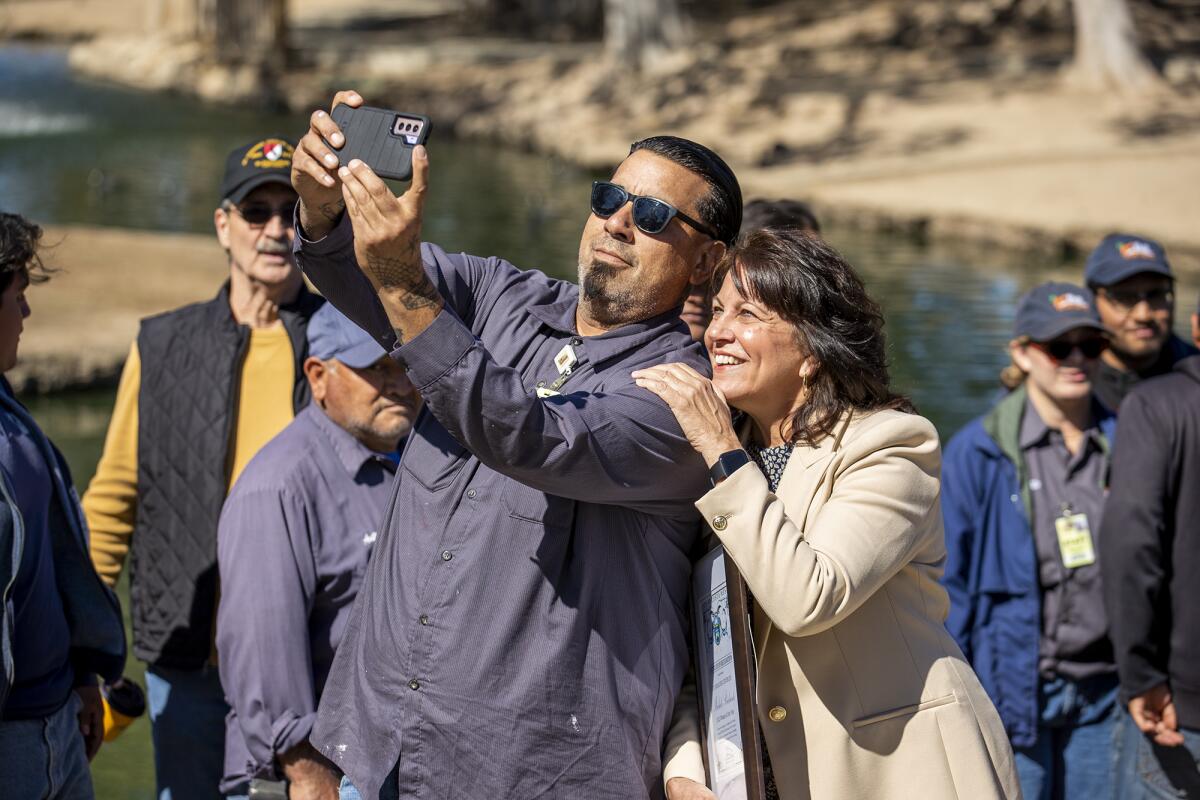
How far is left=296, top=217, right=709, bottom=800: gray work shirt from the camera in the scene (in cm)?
270

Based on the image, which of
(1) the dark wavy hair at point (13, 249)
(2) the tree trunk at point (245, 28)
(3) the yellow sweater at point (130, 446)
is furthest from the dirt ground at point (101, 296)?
(2) the tree trunk at point (245, 28)

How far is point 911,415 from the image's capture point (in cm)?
288

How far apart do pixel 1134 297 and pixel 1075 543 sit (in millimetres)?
993

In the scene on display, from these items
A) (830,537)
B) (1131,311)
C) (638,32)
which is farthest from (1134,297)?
(638,32)

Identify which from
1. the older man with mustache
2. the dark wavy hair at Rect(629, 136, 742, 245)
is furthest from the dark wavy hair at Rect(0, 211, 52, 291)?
the dark wavy hair at Rect(629, 136, 742, 245)

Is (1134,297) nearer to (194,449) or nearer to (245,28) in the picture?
(194,449)

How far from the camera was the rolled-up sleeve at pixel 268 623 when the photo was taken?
331 centimetres

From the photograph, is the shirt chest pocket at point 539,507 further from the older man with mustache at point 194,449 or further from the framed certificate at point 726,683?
the older man with mustache at point 194,449

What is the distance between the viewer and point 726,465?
2.67m

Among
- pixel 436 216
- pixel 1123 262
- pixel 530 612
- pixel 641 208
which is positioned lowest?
pixel 436 216

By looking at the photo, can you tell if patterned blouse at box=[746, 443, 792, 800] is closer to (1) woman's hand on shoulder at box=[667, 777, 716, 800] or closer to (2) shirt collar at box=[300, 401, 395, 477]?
(1) woman's hand on shoulder at box=[667, 777, 716, 800]

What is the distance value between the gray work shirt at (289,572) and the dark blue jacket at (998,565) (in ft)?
6.33

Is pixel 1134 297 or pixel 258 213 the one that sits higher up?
pixel 258 213

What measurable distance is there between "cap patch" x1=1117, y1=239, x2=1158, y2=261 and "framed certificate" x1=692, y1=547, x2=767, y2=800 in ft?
9.20
